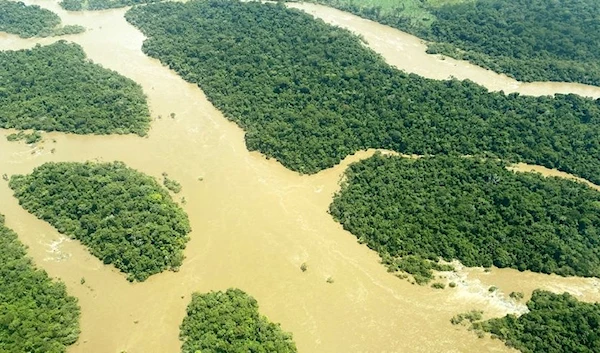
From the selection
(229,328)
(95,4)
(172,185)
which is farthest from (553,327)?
(95,4)

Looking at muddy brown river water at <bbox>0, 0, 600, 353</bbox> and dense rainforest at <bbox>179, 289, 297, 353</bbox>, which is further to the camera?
muddy brown river water at <bbox>0, 0, 600, 353</bbox>

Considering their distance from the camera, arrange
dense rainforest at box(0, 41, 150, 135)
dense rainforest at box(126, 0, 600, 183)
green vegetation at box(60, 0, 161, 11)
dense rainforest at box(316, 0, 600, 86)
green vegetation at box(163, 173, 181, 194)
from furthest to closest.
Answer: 1. green vegetation at box(60, 0, 161, 11)
2. dense rainforest at box(316, 0, 600, 86)
3. dense rainforest at box(0, 41, 150, 135)
4. dense rainforest at box(126, 0, 600, 183)
5. green vegetation at box(163, 173, 181, 194)

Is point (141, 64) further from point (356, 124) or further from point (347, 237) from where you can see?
point (347, 237)

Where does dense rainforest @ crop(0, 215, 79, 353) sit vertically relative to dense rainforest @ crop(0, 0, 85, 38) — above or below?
below

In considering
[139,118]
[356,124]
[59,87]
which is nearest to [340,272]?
[356,124]

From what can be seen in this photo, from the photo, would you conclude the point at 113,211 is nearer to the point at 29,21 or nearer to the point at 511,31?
the point at 29,21

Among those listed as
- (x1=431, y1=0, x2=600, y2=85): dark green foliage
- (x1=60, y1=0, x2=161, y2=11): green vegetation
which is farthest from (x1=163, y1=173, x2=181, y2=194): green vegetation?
(x1=60, y1=0, x2=161, y2=11): green vegetation

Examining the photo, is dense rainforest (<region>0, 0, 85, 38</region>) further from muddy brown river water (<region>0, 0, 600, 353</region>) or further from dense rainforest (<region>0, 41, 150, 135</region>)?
muddy brown river water (<region>0, 0, 600, 353</region>)
